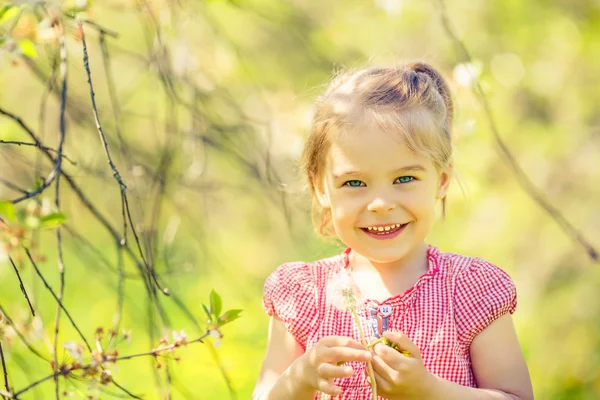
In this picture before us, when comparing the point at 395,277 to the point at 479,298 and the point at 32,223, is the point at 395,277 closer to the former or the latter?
the point at 479,298

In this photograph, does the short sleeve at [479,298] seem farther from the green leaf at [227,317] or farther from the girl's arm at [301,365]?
the green leaf at [227,317]

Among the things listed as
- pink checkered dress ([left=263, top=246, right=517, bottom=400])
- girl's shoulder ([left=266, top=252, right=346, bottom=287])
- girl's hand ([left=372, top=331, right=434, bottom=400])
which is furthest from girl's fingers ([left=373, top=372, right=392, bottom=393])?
girl's shoulder ([left=266, top=252, right=346, bottom=287])

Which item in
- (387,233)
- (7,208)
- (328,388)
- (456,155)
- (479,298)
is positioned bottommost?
(328,388)

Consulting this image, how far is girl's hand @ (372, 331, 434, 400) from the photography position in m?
1.50

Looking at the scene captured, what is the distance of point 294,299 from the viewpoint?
5.93 ft

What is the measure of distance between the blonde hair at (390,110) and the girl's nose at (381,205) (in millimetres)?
116

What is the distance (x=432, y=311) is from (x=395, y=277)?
114 mm

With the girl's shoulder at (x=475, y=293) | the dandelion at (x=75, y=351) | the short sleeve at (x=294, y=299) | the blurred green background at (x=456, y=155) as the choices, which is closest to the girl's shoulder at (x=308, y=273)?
the short sleeve at (x=294, y=299)

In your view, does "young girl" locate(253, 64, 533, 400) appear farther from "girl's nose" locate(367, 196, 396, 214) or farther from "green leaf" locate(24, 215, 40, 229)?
"green leaf" locate(24, 215, 40, 229)

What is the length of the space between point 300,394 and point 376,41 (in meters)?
2.24

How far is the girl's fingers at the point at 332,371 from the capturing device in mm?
1473

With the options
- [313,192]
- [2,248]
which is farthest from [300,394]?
[2,248]

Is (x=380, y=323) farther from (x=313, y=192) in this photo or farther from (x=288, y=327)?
(x=313, y=192)

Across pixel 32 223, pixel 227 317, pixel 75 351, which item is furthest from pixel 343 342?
pixel 32 223
